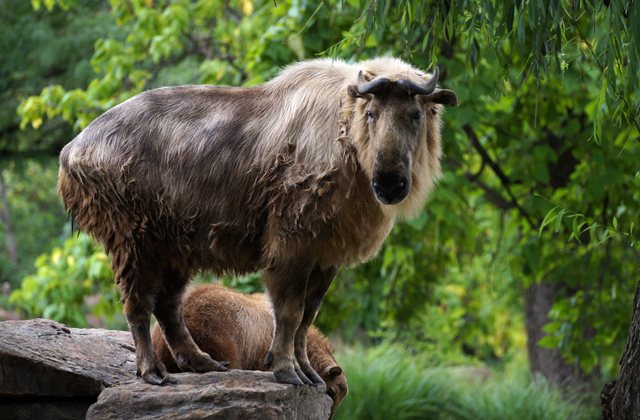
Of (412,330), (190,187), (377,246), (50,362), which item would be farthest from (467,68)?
(412,330)

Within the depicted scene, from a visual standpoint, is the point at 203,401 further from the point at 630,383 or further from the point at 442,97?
the point at 630,383

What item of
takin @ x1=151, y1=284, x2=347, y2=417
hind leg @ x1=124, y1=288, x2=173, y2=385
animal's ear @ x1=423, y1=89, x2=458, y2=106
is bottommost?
takin @ x1=151, y1=284, x2=347, y2=417

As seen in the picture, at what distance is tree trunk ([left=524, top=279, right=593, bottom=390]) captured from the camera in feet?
25.9

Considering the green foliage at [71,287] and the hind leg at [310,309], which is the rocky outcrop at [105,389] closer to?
the hind leg at [310,309]

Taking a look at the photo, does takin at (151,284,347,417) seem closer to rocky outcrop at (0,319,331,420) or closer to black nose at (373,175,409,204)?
rocky outcrop at (0,319,331,420)

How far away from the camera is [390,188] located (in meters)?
2.86

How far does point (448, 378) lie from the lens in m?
7.78

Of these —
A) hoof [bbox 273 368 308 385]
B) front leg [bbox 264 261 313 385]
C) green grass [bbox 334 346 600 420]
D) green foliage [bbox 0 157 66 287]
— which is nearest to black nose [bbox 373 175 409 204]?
front leg [bbox 264 261 313 385]

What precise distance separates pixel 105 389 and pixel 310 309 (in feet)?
3.83

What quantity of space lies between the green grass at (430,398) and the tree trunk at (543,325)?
29cm

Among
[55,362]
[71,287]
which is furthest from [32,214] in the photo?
[55,362]

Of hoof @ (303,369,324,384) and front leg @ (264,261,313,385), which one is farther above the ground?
front leg @ (264,261,313,385)

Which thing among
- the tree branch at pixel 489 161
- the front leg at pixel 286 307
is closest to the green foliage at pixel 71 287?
the front leg at pixel 286 307

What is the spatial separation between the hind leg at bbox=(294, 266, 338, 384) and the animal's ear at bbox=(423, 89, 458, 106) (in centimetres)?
108
